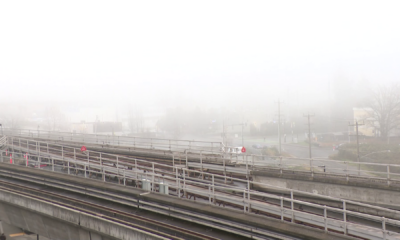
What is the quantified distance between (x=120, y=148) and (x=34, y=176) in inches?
266

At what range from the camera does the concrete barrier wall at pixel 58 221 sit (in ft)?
26.7

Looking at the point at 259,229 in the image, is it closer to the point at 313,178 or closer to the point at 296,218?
the point at 296,218

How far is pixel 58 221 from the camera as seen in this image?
995 centimetres

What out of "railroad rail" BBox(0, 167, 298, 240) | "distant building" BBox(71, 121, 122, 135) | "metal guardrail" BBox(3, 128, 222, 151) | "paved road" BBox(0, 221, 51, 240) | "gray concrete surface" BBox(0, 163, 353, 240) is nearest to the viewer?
"gray concrete surface" BBox(0, 163, 353, 240)

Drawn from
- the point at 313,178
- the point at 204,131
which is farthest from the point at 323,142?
the point at 313,178

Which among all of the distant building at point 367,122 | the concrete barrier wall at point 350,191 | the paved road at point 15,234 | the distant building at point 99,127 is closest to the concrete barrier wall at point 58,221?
the paved road at point 15,234

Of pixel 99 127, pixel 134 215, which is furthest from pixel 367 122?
pixel 99 127

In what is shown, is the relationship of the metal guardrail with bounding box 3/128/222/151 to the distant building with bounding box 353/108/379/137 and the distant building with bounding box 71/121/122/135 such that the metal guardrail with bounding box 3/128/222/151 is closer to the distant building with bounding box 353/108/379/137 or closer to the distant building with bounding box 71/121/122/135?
the distant building with bounding box 71/121/122/135

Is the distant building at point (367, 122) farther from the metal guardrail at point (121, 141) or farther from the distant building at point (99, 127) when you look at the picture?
the distant building at point (99, 127)

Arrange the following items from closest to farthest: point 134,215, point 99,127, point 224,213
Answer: point 224,213 → point 134,215 → point 99,127

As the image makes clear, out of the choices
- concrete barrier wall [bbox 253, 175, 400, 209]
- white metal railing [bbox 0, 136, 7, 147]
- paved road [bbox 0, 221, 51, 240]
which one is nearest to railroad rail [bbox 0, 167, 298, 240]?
concrete barrier wall [bbox 253, 175, 400, 209]

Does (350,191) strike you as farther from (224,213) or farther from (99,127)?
(99,127)

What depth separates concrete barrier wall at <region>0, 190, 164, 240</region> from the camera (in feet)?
26.7

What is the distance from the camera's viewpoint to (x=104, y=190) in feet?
38.7
